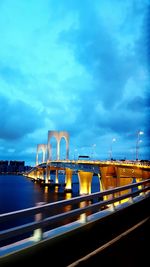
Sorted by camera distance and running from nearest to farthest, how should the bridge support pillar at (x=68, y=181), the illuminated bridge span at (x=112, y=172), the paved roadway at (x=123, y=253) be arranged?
the paved roadway at (x=123, y=253) → the illuminated bridge span at (x=112, y=172) → the bridge support pillar at (x=68, y=181)

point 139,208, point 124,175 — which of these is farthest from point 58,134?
point 139,208

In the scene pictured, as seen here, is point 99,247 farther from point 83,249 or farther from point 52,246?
point 52,246

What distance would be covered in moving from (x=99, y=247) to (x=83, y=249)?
38 centimetres

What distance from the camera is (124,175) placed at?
57.8 metres

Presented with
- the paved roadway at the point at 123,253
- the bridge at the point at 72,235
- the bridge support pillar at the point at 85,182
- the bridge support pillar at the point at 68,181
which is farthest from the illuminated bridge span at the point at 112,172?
the paved roadway at the point at 123,253

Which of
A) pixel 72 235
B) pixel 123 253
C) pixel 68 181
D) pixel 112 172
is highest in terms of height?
pixel 112 172

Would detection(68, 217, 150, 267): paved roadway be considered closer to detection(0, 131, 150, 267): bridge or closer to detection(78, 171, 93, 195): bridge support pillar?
detection(0, 131, 150, 267): bridge

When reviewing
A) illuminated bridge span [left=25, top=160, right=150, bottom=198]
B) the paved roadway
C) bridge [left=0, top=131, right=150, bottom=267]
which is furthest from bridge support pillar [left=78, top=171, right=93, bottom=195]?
the paved roadway

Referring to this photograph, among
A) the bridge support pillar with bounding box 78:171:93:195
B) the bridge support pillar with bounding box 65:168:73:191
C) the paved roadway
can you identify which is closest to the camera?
the paved roadway

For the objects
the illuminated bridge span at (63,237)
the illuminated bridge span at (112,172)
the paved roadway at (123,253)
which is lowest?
the paved roadway at (123,253)

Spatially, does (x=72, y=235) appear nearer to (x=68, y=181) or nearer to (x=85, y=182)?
(x=85, y=182)

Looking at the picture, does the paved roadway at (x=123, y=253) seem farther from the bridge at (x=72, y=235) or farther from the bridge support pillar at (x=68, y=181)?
the bridge support pillar at (x=68, y=181)

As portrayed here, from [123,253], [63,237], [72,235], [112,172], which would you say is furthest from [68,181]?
[123,253]

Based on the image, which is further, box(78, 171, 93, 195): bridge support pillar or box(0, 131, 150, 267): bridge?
box(78, 171, 93, 195): bridge support pillar
